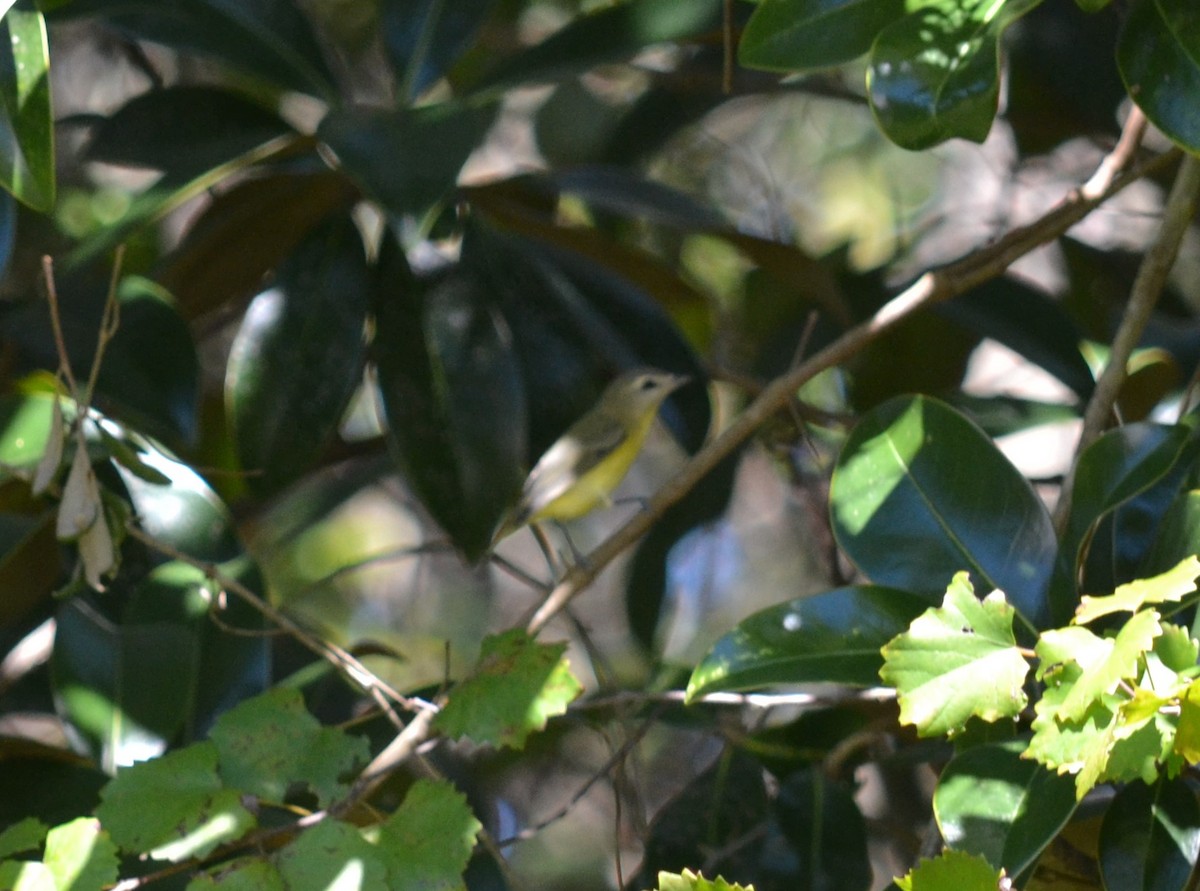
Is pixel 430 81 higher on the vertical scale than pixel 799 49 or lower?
lower

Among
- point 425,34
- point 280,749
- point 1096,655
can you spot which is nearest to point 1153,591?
point 1096,655

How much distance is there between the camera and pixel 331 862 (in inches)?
49.0

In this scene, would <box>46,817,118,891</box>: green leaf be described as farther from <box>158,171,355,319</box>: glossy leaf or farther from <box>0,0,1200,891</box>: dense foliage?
<box>158,171,355,319</box>: glossy leaf

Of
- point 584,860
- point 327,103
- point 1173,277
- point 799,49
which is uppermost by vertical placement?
point 799,49

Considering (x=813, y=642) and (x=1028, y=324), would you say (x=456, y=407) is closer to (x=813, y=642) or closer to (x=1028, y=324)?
(x=813, y=642)

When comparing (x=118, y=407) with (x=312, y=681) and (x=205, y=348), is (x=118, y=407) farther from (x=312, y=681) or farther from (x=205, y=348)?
(x=205, y=348)

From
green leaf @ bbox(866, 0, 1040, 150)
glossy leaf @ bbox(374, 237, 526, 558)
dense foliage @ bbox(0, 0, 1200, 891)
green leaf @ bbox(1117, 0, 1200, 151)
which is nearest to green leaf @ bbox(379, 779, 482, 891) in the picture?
dense foliage @ bbox(0, 0, 1200, 891)

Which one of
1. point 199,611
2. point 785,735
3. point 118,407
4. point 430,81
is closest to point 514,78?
point 430,81

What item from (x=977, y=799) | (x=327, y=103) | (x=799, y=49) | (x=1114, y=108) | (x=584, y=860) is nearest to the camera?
(x=977, y=799)

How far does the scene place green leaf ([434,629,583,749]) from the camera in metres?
1.34

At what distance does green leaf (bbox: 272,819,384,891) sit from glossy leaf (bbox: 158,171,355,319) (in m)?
1.05

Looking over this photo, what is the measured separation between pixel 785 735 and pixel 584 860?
1.88 meters

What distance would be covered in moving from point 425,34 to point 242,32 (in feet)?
0.90

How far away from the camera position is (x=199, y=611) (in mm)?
1777
